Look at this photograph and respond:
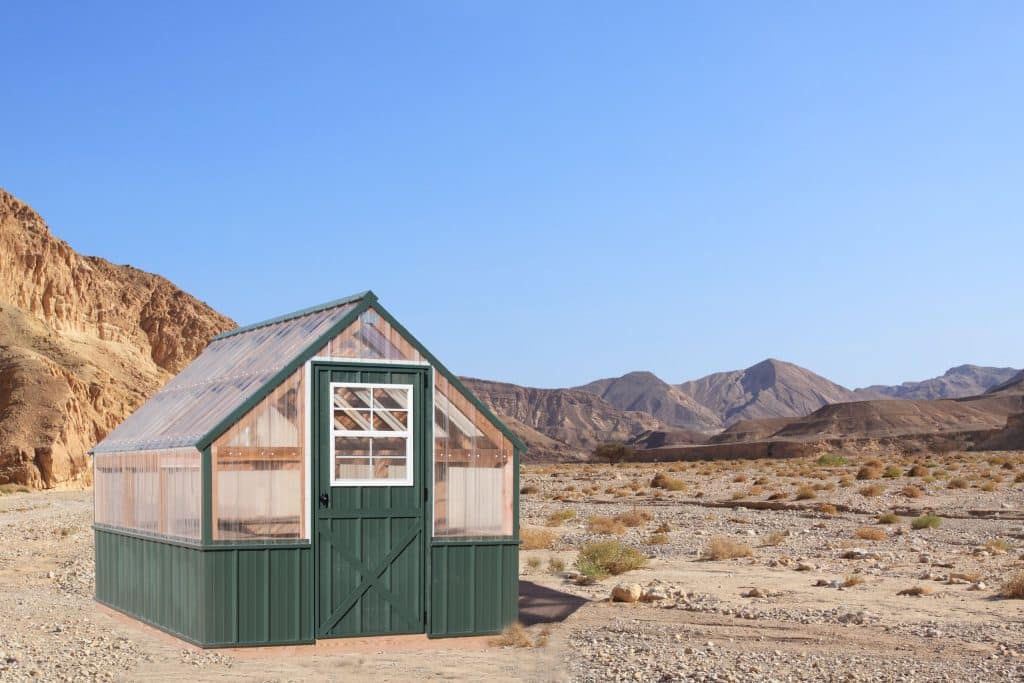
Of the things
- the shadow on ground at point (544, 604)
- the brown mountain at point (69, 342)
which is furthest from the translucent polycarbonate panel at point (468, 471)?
the brown mountain at point (69, 342)

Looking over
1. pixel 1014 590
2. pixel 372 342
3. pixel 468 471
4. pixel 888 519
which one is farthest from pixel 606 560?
pixel 888 519

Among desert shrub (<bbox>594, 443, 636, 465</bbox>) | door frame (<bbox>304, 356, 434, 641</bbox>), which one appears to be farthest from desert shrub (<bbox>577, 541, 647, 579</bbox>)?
desert shrub (<bbox>594, 443, 636, 465</bbox>)

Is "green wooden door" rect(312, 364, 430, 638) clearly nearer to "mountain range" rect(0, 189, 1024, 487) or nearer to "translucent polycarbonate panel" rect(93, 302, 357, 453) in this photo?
"translucent polycarbonate panel" rect(93, 302, 357, 453)

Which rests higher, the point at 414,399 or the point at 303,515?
the point at 414,399

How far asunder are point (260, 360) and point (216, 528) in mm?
2851

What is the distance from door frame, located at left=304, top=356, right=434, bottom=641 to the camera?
15523 mm

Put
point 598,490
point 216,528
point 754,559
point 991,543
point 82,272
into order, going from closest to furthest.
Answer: point 216,528 → point 754,559 → point 991,543 → point 598,490 → point 82,272

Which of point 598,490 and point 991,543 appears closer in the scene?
point 991,543

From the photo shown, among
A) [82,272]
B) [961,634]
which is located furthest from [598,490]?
[82,272]

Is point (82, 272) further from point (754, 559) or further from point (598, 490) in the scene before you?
point (754, 559)

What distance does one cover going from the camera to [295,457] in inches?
613

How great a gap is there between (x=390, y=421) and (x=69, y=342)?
279 feet

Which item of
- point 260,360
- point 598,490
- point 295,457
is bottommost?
point 598,490

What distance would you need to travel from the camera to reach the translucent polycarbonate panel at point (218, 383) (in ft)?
52.6
